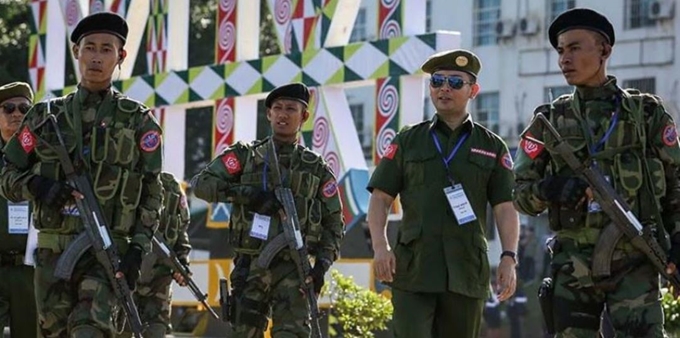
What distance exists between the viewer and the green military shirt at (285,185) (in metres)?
10.8

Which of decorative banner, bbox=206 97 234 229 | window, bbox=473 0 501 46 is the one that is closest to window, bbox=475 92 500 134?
window, bbox=473 0 501 46

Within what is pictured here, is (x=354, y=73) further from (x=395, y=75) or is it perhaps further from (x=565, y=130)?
(x=565, y=130)

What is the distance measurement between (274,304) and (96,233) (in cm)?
256

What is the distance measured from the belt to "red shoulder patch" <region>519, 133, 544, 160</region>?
4.17 metres

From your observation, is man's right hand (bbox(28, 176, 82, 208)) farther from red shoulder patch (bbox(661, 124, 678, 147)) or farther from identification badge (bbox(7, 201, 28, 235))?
red shoulder patch (bbox(661, 124, 678, 147))

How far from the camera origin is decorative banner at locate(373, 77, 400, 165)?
56.4 feet

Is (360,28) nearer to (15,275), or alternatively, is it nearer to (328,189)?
(328,189)

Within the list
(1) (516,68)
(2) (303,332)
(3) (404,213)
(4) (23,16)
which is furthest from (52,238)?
(1) (516,68)

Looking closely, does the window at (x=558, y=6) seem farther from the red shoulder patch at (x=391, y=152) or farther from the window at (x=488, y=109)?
the red shoulder patch at (x=391, y=152)

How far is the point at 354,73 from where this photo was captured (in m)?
17.9

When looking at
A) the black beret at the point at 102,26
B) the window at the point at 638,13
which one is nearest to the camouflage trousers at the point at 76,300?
the black beret at the point at 102,26

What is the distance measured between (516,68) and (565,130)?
35883mm

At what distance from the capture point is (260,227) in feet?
35.2

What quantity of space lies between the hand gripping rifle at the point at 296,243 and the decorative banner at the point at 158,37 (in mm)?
11155
